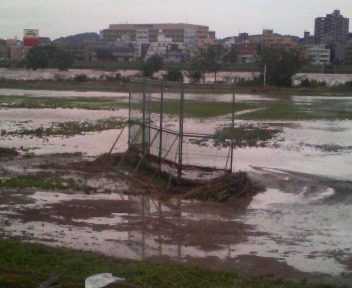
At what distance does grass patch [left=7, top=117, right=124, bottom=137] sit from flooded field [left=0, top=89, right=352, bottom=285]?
2.40ft

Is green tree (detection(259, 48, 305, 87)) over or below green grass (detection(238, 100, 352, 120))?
over

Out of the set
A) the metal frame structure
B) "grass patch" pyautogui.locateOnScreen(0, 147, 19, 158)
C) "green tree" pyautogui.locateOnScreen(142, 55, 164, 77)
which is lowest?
"grass patch" pyautogui.locateOnScreen(0, 147, 19, 158)

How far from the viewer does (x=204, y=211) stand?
42.2 ft

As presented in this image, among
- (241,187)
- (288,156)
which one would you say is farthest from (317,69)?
(241,187)

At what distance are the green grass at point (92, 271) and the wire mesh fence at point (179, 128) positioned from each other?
6739 mm

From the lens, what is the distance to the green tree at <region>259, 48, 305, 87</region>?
6775 centimetres

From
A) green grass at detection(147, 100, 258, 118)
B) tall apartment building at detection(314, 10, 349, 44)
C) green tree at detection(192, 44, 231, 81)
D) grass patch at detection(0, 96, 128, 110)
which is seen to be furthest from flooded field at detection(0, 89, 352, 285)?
tall apartment building at detection(314, 10, 349, 44)

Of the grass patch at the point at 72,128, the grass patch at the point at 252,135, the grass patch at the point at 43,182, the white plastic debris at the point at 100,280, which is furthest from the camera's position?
the grass patch at the point at 72,128

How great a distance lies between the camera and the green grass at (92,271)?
7.23 metres

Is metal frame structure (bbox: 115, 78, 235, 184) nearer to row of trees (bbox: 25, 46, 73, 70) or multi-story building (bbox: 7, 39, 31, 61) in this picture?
row of trees (bbox: 25, 46, 73, 70)

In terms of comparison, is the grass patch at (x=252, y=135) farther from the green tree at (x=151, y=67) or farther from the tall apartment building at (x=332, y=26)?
the tall apartment building at (x=332, y=26)

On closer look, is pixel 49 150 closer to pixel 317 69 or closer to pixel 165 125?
pixel 165 125

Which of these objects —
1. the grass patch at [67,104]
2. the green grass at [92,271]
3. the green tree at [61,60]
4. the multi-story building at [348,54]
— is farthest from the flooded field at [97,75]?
the green grass at [92,271]

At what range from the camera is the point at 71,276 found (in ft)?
24.5
